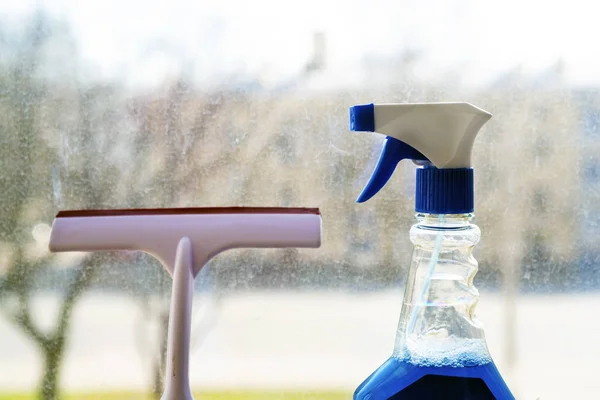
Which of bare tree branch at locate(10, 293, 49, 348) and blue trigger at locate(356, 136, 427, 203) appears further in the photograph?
bare tree branch at locate(10, 293, 49, 348)

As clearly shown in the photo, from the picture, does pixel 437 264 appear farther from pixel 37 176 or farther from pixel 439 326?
pixel 37 176

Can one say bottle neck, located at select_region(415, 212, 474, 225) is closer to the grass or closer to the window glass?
the window glass

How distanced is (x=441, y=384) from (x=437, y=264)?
105 mm

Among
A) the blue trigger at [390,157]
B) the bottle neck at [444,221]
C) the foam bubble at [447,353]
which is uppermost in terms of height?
the blue trigger at [390,157]

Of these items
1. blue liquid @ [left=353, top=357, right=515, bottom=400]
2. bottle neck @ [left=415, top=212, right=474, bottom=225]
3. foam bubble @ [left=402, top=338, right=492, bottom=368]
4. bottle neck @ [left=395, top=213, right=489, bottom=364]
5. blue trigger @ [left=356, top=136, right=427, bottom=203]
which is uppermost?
blue trigger @ [left=356, top=136, right=427, bottom=203]

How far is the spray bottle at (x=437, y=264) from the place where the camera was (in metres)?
0.57

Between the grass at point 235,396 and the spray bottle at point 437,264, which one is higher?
the spray bottle at point 437,264

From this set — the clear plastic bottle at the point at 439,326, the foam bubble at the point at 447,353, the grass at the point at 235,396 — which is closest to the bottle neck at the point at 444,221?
the clear plastic bottle at the point at 439,326

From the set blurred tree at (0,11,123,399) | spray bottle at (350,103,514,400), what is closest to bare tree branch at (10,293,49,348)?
blurred tree at (0,11,123,399)

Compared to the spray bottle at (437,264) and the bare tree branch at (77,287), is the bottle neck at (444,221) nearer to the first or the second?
the spray bottle at (437,264)

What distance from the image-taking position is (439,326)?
0.60 metres

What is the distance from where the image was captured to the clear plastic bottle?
1.90 feet

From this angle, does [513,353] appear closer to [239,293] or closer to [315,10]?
[239,293]

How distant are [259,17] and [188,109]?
13 cm
